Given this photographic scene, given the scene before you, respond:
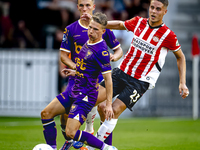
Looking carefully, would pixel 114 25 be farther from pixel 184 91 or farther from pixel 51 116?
pixel 51 116

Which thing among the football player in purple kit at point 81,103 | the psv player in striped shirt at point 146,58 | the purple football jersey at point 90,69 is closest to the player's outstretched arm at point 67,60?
the football player in purple kit at point 81,103

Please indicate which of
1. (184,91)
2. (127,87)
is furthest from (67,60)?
(184,91)

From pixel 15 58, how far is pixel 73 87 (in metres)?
8.23

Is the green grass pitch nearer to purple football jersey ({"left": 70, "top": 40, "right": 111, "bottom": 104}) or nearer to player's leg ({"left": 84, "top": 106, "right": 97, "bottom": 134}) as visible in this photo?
player's leg ({"left": 84, "top": 106, "right": 97, "bottom": 134})

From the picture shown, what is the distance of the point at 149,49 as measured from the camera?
19.8 ft

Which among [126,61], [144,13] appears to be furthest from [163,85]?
[126,61]

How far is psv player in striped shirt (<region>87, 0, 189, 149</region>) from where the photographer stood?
5.93 m

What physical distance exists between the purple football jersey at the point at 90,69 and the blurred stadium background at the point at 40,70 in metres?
7.64

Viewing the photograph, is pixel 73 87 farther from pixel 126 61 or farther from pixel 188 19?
pixel 188 19

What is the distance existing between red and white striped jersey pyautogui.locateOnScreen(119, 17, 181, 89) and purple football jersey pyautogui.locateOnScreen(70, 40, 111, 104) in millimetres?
836

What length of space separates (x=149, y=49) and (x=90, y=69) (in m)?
1.12

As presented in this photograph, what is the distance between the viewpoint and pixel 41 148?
209 inches

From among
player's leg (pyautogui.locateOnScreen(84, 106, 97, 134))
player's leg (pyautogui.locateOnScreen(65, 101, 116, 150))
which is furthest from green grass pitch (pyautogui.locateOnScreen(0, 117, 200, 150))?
player's leg (pyautogui.locateOnScreen(65, 101, 116, 150))

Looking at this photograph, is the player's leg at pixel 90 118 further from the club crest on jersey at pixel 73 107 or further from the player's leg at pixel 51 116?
the club crest on jersey at pixel 73 107
